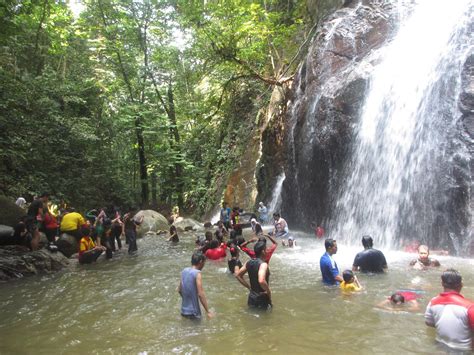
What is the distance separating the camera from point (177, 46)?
27.2 m

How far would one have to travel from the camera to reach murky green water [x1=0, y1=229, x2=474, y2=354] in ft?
16.7

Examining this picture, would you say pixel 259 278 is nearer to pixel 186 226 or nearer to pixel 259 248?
pixel 259 248

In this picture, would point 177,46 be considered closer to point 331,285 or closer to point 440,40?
point 440,40

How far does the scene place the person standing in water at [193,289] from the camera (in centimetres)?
598

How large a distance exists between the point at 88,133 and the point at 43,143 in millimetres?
2884

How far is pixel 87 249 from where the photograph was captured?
469 inches

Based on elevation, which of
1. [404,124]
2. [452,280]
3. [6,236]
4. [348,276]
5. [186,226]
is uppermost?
[404,124]

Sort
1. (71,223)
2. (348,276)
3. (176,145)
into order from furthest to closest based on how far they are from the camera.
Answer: (176,145) < (71,223) < (348,276)

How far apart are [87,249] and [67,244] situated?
1.48 metres

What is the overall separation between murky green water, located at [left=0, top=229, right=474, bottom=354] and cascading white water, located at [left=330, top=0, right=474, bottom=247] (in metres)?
2.52

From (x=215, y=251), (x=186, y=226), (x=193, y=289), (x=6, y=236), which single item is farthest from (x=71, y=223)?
(x=186, y=226)

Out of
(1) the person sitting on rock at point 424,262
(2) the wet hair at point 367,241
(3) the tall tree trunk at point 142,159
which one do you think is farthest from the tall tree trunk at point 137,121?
(1) the person sitting on rock at point 424,262

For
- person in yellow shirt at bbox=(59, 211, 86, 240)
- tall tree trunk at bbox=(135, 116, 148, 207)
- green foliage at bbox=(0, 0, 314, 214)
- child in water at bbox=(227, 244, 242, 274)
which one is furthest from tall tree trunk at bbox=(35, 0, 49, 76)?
child in water at bbox=(227, 244, 242, 274)

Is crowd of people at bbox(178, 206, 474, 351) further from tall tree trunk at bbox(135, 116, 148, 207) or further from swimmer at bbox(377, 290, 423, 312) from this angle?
tall tree trunk at bbox(135, 116, 148, 207)
